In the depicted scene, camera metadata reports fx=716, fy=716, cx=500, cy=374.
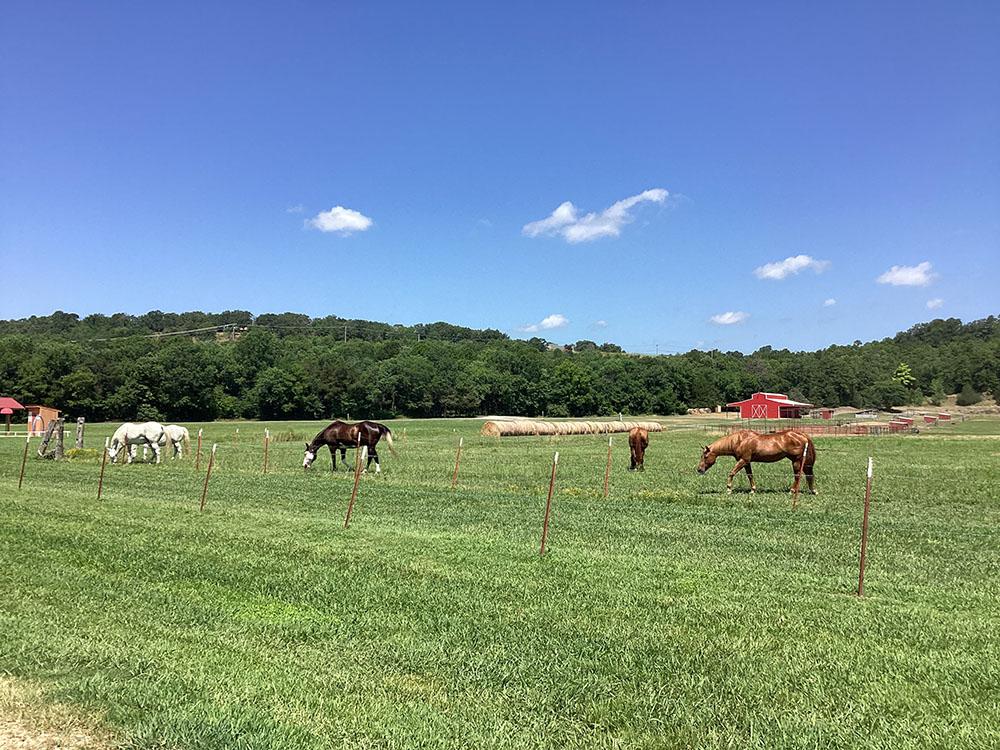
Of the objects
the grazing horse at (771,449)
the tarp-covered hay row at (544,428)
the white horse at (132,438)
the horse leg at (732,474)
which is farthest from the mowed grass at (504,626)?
the tarp-covered hay row at (544,428)

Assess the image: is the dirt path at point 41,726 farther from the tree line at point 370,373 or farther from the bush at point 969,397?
the bush at point 969,397

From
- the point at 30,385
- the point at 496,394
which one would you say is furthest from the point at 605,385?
the point at 30,385

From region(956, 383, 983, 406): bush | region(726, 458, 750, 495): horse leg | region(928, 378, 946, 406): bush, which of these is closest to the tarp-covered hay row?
region(726, 458, 750, 495): horse leg

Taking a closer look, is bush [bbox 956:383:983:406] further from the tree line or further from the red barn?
the red barn

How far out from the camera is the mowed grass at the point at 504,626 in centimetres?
488

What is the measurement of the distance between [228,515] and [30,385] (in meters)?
86.3

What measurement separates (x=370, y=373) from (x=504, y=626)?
343ft

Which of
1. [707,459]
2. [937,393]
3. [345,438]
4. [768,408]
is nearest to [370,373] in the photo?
[768,408]

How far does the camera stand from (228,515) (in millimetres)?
14016

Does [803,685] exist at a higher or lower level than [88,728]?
higher

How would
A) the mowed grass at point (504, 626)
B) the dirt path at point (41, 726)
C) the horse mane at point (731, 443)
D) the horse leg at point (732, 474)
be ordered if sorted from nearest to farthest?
1. the dirt path at point (41, 726)
2. the mowed grass at point (504, 626)
3. the horse leg at point (732, 474)
4. the horse mane at point (731, 443)

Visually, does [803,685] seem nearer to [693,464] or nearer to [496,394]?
[693,464]

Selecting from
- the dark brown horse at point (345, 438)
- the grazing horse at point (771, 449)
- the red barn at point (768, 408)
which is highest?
the red barn at point (768, 408)

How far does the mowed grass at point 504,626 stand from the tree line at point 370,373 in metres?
83.3
